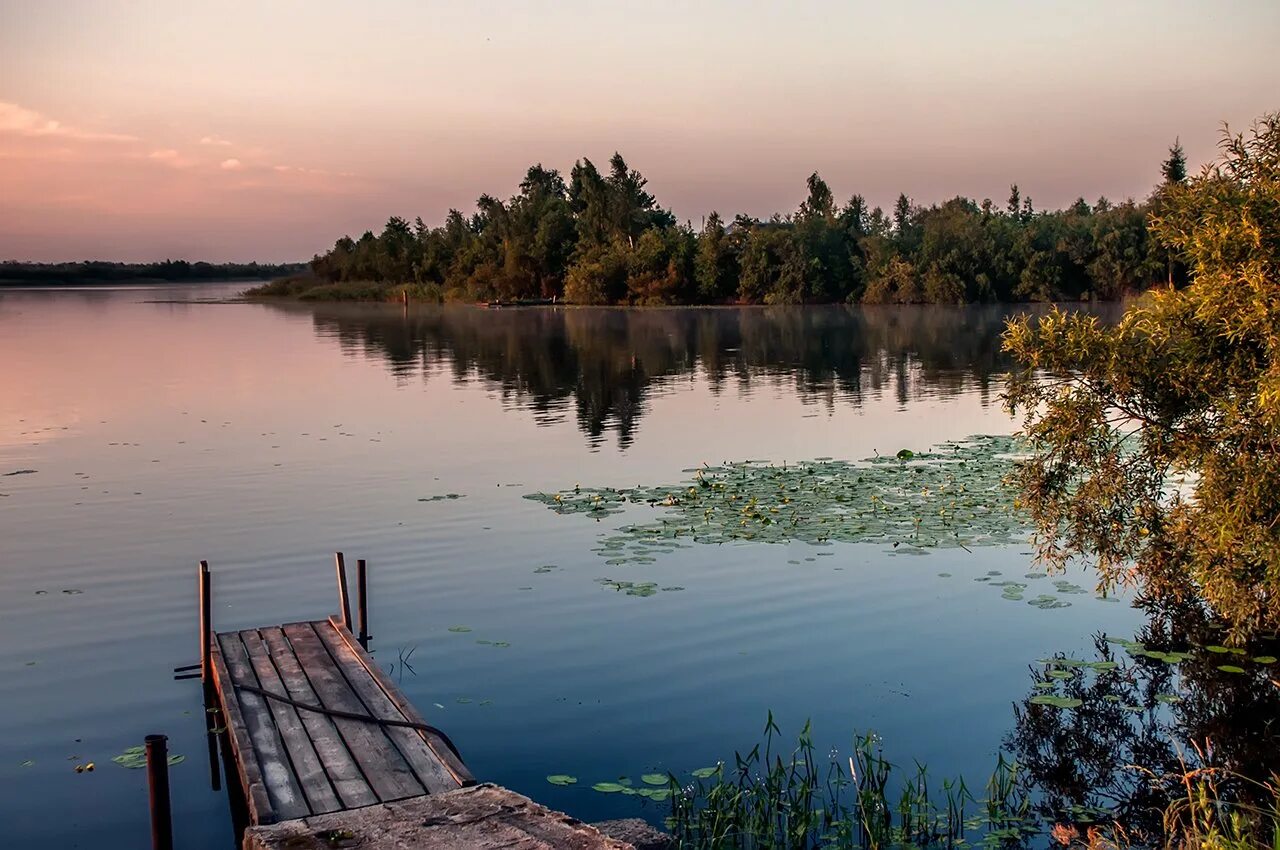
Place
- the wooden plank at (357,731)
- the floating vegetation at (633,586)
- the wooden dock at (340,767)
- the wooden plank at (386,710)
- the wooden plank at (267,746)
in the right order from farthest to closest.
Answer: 1. the floating vegetation at (633,586)
2. the wooden plank at (386,710)
3. the wooden plank at (357,731)
4. the wooden plank at (267,746)
5. the wooden dock at (340,767)

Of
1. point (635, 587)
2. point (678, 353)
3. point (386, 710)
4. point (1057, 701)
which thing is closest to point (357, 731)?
point (386, 710)

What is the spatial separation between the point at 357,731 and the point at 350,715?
0.92ft

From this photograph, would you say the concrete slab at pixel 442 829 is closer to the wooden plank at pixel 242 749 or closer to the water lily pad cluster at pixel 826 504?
the wooden plank at pixel 242 749

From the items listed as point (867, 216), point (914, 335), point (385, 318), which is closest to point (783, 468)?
point (914, 335)

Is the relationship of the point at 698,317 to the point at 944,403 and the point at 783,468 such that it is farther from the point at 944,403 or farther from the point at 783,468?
the point at 783,468

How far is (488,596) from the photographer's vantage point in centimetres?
1566

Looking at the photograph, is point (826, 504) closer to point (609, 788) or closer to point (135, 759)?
point (609, 788)

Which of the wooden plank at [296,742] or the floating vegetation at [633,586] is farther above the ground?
the wooden plank at [296,742]

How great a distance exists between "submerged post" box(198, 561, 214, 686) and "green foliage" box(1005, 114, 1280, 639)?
9546 millimetres

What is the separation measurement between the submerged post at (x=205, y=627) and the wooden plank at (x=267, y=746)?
8.3 inches

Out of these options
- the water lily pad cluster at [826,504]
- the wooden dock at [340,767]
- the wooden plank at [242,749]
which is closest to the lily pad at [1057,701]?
the wooden dock at [340,767]

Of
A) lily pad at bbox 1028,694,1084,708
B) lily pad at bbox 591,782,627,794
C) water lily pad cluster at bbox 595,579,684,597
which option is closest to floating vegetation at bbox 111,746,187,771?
lily pad at bbox 591,782,627,794

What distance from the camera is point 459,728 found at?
11.3 metres

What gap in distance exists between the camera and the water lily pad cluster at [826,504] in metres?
18.1
